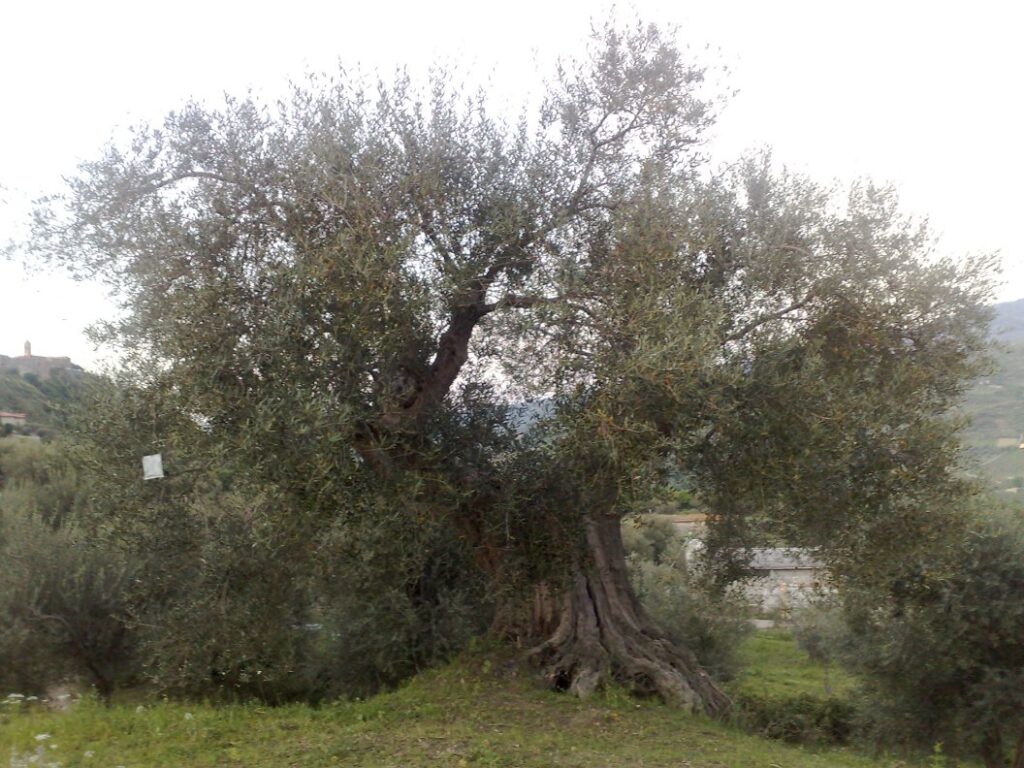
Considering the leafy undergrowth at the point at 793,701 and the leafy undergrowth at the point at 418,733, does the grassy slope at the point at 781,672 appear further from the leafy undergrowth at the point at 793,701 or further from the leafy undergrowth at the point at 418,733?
the leafy undergrowth at the point at 418,733

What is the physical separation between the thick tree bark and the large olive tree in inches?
41.2

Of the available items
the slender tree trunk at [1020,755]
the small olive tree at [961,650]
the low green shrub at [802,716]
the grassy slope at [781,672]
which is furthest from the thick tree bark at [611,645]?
the grassy slope at [781,672]

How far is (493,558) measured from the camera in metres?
9.88

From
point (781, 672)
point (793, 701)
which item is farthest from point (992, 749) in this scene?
point (781, 672)

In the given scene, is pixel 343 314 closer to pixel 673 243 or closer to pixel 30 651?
pixel 673 243

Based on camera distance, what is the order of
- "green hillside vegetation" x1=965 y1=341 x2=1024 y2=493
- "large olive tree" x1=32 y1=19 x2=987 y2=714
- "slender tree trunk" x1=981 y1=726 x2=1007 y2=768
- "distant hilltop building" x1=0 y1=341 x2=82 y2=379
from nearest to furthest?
"large olive tree" x1=32 y1=19 x2=987 y2=714 → "slender tree trunk" x1=981 y1=726 x2=1007 y2=768 → "green hillside vegetation" x1=965 y1=341 x2=1024 y2=493 → "distant hilltop building" x1=0 y1=341 x2=82 y2=379

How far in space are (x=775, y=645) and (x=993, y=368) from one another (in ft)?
94.5

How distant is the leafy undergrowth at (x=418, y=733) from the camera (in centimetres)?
782

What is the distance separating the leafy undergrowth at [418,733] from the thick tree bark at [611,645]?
0.34 meters

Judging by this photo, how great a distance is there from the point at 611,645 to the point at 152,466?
5.43m

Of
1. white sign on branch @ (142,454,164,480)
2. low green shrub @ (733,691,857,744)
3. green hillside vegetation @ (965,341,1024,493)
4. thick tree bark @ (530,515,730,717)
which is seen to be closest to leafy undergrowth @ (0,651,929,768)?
thick tree bark @ (530,515,730,717)

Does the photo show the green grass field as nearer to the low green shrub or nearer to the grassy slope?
the low green shrub

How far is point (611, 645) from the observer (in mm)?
10641

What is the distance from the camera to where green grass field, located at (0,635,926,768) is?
7.81m
